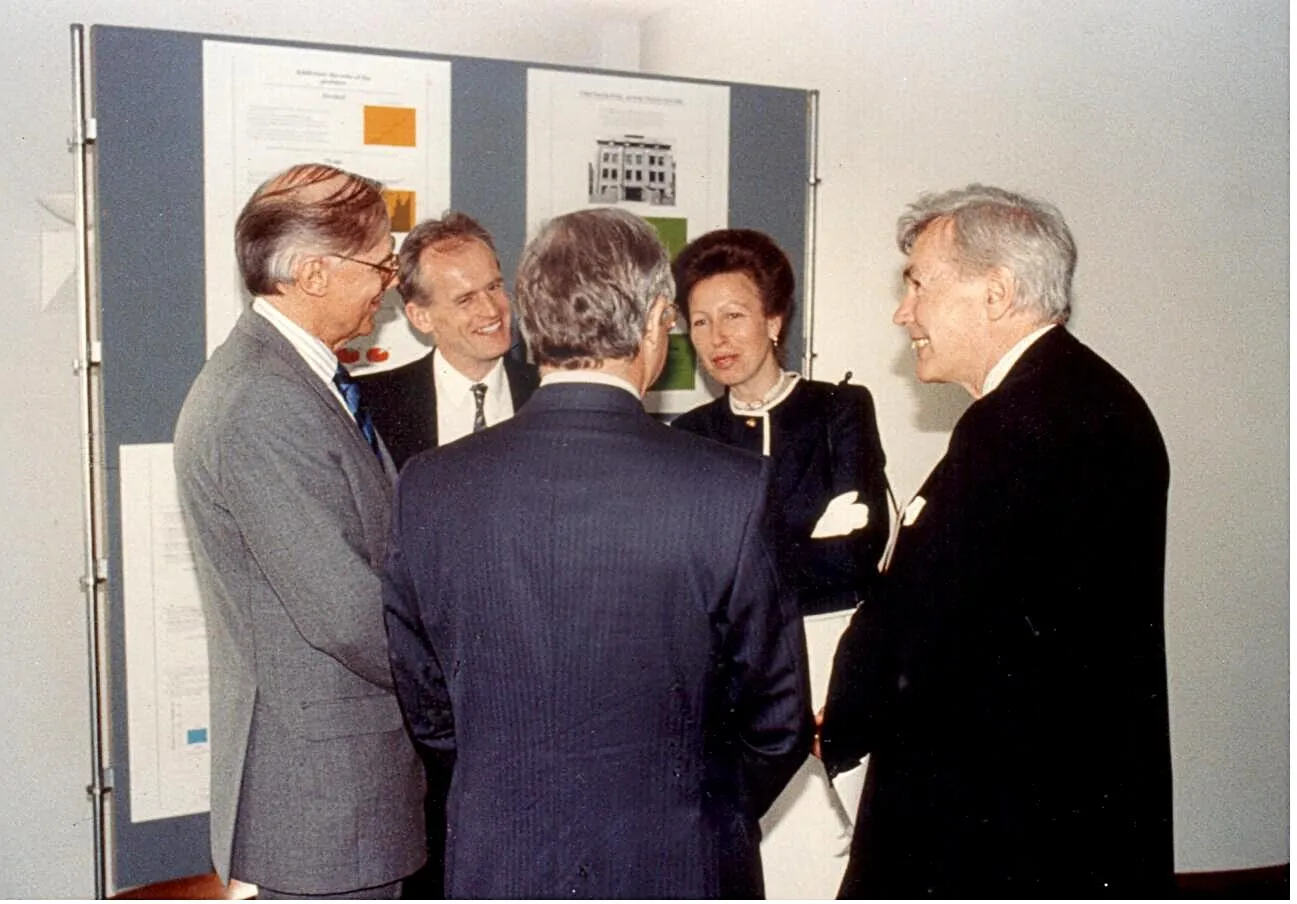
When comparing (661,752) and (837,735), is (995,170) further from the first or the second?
(661,752)

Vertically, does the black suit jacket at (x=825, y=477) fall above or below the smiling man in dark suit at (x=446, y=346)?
below

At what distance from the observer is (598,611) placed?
1.44 metres

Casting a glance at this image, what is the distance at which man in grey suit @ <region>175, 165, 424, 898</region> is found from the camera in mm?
1712

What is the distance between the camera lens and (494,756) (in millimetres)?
1503

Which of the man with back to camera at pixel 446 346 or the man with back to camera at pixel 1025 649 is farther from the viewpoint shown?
the man with back to camera at pixel 446 346

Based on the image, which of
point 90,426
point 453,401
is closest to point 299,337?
point 453,401

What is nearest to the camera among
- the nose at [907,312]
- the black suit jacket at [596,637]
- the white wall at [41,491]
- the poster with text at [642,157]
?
the black suit jacket at [596,637]

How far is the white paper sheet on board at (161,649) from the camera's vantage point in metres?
2.52

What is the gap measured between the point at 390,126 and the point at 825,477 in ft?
4.23

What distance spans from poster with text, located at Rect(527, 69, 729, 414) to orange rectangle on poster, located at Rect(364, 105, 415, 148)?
31 cm

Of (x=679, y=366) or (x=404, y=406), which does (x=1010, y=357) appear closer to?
(x=404, y=406)

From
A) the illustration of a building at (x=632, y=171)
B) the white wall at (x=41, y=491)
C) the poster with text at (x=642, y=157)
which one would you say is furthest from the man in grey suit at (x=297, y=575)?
the white wall at (x=41, y=491)

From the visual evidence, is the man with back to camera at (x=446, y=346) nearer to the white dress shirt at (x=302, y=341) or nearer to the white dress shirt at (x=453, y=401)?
the white dress shirt at (x=453, y=401)

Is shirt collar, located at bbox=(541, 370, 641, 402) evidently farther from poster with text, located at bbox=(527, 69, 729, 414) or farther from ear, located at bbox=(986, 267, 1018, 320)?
poster with text, located at bbox=(527, 69, 729, 414)
